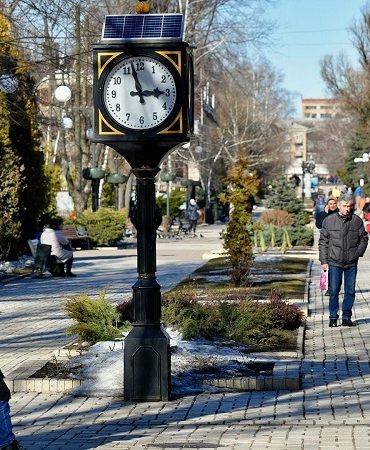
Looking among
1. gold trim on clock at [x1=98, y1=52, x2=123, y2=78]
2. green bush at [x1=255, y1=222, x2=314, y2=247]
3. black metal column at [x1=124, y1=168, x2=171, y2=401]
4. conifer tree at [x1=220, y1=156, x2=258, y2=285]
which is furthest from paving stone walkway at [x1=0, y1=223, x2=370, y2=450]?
green bush at [x1=255, y1=222, x2=314, y2=247]

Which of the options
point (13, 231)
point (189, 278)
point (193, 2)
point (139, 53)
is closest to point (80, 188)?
point (193, 2)

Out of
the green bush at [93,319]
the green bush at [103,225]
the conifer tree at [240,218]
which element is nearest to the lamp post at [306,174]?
the green bush at [103,225]

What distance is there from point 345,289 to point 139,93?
6.21 m

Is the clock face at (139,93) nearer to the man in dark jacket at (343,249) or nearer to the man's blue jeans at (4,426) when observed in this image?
the man's blue jeans at (4,426)

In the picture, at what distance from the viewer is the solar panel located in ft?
32.6

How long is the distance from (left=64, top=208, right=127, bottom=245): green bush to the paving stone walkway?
26705mm

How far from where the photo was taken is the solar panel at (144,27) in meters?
9.92

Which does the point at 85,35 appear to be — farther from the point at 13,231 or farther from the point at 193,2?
the point at 193,2

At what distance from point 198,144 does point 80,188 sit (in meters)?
15.1

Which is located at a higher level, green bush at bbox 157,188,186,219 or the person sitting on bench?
green bush at bbox 157,188,186,219

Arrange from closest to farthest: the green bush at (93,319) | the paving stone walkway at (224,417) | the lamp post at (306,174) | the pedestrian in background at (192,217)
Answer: the paving stone walkway at (224,417)
the green bush at (93,319)
the pedestrian in background at (192,217)
the lamp post at (306,174)

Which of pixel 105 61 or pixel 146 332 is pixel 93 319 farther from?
pixel 105 61

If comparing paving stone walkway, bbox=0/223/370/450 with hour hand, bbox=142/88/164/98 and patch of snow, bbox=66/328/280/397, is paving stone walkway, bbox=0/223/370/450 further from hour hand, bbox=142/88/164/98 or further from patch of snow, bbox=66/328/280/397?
hour hand, bbox=142/88/164/98

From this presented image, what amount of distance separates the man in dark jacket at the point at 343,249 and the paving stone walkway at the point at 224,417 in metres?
2.48
